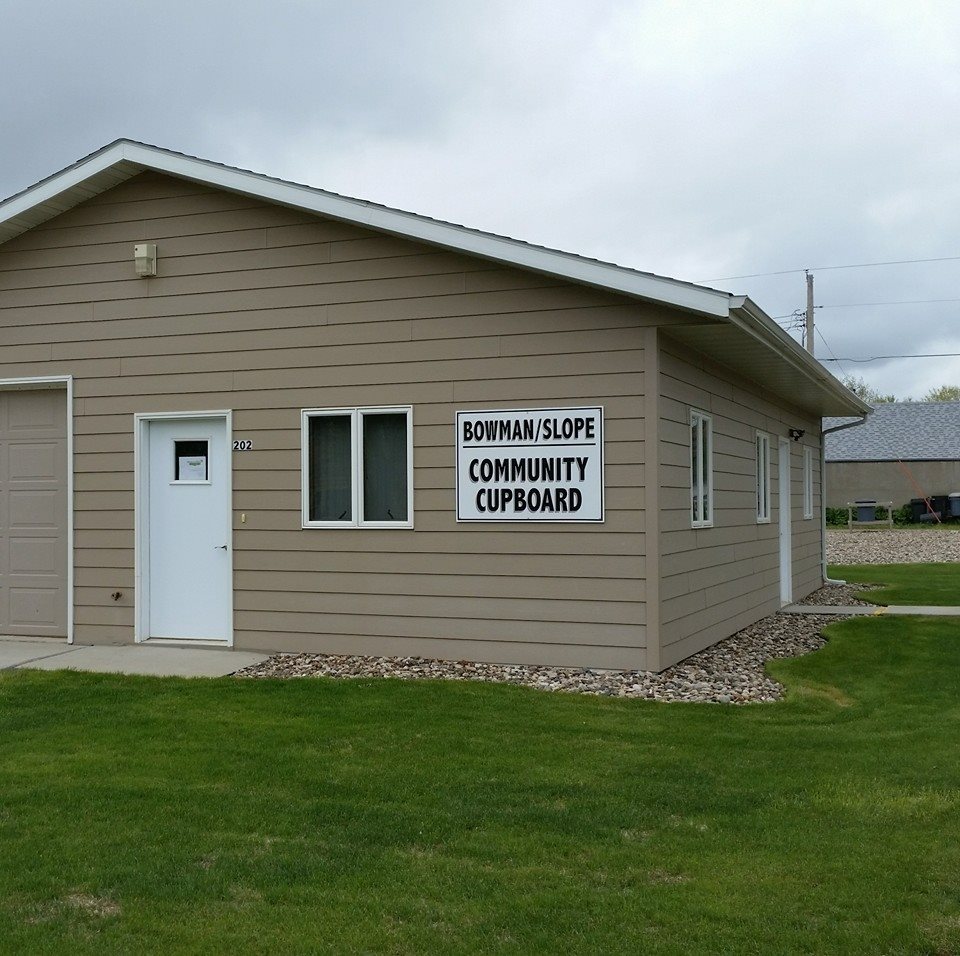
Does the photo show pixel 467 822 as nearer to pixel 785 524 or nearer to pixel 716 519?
pixel 716 519

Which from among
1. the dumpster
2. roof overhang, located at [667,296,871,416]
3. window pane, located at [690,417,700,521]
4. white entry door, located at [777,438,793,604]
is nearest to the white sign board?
roof overhang, located at [667,296,871,416]

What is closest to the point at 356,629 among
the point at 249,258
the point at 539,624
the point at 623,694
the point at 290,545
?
the point at 290,545

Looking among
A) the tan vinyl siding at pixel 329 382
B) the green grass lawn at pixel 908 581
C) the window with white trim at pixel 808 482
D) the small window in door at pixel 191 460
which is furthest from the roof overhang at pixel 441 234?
the window with white trim at pixel 808 482

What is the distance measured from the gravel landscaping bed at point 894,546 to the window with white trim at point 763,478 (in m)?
11.6

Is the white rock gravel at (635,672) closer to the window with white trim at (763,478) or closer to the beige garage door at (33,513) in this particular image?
the window with white trim at (763,478)

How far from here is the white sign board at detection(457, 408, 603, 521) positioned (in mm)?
8914

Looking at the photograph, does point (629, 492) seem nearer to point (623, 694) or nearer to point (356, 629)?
point (623, 694)

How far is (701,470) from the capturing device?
1043cm

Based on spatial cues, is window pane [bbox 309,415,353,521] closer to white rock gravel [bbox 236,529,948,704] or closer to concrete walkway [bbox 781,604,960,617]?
white rock gravel [bbox 236,529,948,704]

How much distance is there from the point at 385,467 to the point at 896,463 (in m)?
38.0

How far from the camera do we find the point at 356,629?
31.5ft

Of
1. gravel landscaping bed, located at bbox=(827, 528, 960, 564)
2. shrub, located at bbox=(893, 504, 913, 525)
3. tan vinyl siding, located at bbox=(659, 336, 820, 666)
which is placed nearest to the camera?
tan vinyl siding, located at bbox=(659, 336, 820, 666)

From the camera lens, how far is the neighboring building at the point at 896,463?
43.1 metres

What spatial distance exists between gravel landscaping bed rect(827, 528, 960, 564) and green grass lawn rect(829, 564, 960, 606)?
6.20 ft
